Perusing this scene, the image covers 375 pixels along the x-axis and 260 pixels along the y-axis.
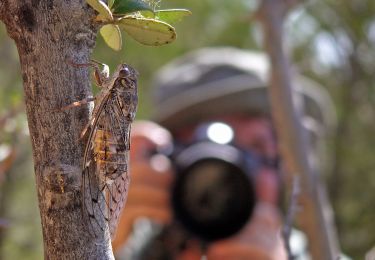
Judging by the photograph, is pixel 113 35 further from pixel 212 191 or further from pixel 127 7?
pixel 212 191

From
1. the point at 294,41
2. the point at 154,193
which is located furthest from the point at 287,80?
the point at 294,41

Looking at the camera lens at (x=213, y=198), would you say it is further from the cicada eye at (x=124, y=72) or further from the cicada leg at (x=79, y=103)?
the cicada leg at (x=79, y=103)

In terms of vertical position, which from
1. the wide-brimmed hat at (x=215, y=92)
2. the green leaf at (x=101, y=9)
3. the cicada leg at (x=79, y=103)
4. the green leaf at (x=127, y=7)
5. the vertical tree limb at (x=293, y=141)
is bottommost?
the wide-brimmed hat at (x=215, y=92)

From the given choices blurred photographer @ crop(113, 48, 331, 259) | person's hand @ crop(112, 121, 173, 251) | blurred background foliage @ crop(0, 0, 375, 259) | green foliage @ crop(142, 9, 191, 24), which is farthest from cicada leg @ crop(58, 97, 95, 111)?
blurred background foliage @ crop(0, 0, 375, 259)

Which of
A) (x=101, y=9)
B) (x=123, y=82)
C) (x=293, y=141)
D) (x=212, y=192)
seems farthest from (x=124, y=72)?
(x=212, y=192)

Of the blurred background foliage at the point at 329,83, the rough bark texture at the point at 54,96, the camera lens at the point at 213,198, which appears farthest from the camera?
the blurred background foliage at the point at 329,83

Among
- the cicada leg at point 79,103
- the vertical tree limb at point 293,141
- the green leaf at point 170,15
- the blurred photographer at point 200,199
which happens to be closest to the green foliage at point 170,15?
the green leaf at point 170,15

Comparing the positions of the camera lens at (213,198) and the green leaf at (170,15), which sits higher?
the green leaf at (170,15)

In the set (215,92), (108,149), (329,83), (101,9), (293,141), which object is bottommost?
(329,83)
